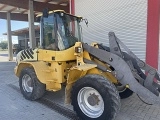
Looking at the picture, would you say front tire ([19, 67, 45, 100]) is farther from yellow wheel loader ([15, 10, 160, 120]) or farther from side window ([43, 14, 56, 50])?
side window ([43, 14, 56, 50])

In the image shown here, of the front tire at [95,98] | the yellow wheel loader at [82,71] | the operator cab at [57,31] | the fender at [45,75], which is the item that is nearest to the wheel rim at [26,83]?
the yellow wheel loader at [82,71]

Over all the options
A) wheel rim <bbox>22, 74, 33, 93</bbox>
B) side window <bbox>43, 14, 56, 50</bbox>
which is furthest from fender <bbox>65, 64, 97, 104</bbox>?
wheel rim <bbox>22, 74, 33, 93</bbox>

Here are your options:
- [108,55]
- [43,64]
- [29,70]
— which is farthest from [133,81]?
[29,70]

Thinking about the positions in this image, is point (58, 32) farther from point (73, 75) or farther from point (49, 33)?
point (73, 75)

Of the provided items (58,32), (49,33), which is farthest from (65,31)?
(49,33)

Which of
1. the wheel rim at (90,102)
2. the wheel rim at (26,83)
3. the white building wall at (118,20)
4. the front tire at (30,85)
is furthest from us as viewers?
the white building wall at (118,20)

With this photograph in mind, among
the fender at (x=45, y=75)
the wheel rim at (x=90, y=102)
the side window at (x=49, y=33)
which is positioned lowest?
the wheel rim at (x=90, y=102)

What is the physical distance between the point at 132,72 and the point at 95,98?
994 millimetres

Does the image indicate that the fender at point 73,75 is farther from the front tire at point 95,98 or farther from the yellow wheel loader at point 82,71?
the front tire at point 95,98

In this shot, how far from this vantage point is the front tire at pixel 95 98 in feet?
12.4

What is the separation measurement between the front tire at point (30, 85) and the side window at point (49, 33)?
97 centimetres

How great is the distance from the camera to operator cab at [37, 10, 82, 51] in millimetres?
5039

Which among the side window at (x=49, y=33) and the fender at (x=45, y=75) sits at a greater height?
the side window at (x=49, y=33)

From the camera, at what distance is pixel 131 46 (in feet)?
24.3
